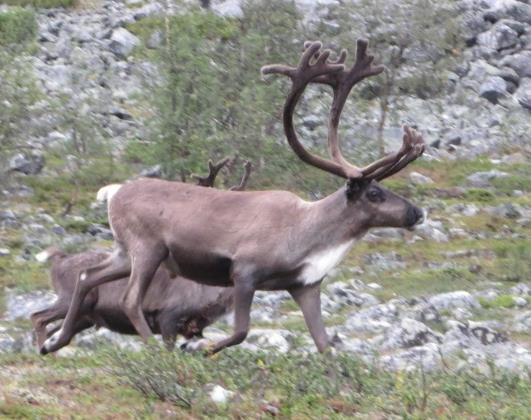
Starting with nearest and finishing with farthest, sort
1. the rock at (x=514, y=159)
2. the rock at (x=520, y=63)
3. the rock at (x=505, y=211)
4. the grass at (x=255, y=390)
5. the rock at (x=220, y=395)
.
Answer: the grass at (x=255, y=390) < the rock at (x=220, y=395) < the rock at (x=505, y=211) < the rock at (x=514, y=159) < the rock at (x=520, y=63)

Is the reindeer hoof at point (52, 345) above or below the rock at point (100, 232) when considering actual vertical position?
above

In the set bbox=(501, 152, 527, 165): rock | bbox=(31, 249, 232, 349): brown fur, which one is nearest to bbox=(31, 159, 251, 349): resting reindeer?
bbox=(31, 249, 232, 349): brown fur

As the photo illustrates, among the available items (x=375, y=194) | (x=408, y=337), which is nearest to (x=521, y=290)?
(x=408, y=337)

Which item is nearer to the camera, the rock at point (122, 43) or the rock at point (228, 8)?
the rock at point (228, 8)

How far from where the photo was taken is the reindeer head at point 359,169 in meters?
13.6

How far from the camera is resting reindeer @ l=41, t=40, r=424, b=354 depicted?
13180 mm

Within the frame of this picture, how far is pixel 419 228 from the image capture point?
88.2ft

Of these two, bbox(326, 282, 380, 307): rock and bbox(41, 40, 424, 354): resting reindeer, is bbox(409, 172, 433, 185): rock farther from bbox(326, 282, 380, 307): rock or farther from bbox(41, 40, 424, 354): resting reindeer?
bbox(41, 40, 424, 354): resting reindeer

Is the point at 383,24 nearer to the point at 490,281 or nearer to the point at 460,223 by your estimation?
the point at 460,223

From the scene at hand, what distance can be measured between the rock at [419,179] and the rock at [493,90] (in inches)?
337

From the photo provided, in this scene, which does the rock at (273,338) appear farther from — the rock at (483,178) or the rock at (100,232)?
the rock at (483,178)

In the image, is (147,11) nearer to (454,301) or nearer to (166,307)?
(454,301)

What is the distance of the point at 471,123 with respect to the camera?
41000 millimetres

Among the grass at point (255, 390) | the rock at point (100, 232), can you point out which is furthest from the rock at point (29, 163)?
the grass at point (255, 390)
